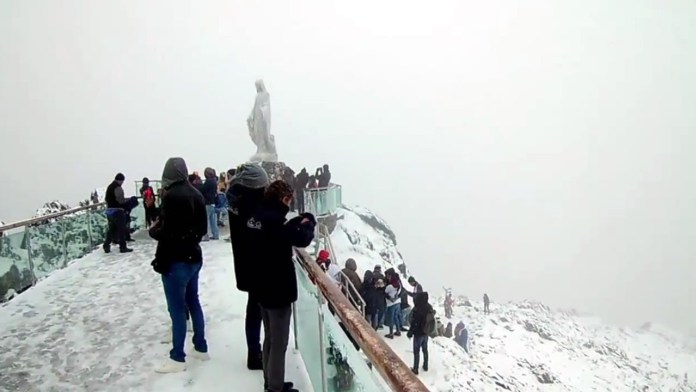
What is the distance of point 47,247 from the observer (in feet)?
25.1

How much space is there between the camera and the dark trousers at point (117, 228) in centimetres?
913

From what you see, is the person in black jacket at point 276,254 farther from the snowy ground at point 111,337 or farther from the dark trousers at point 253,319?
the snowy ground at point 111,337

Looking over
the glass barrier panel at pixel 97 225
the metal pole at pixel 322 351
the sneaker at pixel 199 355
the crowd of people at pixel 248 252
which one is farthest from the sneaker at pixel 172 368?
the glass barrier panel at pixel 97 225

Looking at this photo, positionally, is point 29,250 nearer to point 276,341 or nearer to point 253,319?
point 253,319

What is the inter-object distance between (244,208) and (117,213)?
6.93 metres

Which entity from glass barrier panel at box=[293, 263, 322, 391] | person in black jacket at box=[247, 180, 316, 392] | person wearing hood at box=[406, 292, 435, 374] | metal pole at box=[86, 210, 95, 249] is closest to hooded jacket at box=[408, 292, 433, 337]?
person wearing hood at box=[406, 292, 435, 374]

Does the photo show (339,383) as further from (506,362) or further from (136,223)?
(506,362)

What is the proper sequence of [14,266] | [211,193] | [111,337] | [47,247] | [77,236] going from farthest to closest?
[211,193]
[77,236]
[47,247]
[14,266]
[111,337]

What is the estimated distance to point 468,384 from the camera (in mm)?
11094

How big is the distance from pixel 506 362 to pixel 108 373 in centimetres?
1911

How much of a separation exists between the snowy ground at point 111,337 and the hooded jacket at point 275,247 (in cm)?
110

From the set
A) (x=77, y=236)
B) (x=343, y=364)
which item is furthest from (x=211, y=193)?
(x=343, y=364)

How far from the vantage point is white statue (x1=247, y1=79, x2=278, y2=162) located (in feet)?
48.1

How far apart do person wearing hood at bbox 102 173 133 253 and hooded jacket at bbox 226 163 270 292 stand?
6.34 meters
